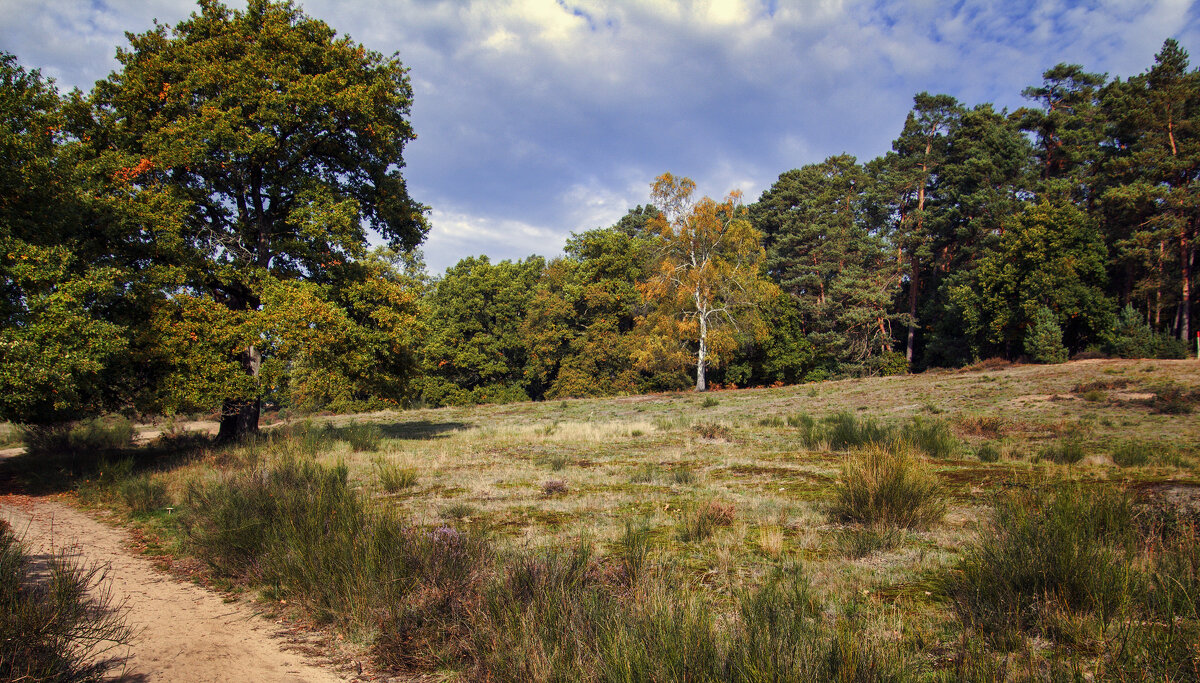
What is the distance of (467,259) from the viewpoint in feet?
183

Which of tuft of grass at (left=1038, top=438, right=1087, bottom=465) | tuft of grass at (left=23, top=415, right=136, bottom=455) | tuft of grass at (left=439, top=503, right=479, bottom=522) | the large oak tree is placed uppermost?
the large oak tree

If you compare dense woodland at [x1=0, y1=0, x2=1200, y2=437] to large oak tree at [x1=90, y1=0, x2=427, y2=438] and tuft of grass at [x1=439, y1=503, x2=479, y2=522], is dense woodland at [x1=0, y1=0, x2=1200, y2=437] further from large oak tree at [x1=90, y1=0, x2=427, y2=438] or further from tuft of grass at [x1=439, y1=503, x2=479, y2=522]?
tuft of grass at [x1=439, y1=503, x2=479, y2=522]

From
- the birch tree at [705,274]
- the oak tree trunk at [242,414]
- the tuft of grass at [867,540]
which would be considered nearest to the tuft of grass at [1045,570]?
the tuft of grass at [867,540]

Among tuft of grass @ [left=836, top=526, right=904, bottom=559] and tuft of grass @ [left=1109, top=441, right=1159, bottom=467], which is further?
tuft of grass @ [left=1109, top=441, right=1159, bottom=467]

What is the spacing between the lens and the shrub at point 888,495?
20.3 feet

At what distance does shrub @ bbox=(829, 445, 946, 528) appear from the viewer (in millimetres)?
6184

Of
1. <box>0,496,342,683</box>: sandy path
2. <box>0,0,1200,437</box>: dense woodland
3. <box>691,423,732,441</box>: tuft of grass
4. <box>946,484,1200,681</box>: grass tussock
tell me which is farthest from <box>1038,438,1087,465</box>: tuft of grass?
<box>0,0,1200,437</box>: dense woodland

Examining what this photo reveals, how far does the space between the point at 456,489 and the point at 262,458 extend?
526 cm

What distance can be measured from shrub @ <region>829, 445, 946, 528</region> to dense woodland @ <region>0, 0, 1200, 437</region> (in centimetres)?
1262

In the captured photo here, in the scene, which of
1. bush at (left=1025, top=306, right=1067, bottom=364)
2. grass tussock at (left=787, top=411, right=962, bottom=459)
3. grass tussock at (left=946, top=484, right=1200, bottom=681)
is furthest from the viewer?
bush at (left=1025, top=306, right=1067, bottom=364)

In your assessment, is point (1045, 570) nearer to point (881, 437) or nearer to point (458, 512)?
point (458, 512)

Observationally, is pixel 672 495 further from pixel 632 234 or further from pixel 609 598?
pixel 632 234

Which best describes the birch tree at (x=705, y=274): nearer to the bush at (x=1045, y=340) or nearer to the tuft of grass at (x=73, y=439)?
the bush at (x=1045, y=340)

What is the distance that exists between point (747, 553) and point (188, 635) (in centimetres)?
506
